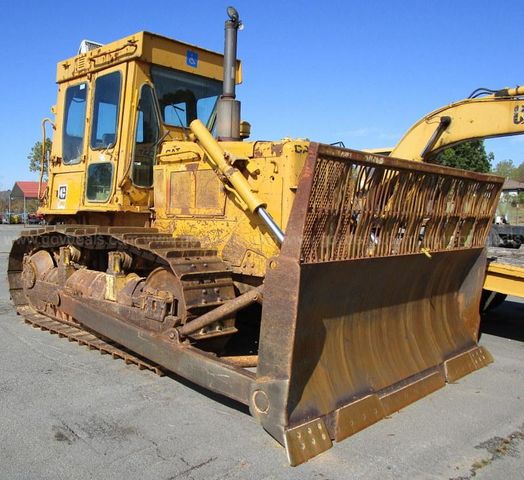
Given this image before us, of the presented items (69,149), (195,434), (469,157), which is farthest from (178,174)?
(469,157)

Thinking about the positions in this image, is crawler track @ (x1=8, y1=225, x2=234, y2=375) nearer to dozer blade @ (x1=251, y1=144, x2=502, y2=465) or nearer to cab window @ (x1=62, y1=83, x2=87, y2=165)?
A: cab window @ (x1=62, y1=83, x2=87, y2=165)

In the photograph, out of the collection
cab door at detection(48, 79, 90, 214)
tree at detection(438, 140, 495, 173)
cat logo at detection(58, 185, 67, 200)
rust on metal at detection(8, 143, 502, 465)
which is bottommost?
rust on metal at detection(8, 143, 502, 465)

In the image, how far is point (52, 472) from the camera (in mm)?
3131

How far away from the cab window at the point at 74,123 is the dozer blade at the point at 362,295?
13.4ft

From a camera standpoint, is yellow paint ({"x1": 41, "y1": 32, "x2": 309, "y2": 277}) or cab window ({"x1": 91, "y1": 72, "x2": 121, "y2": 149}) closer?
yellow paint ({"x1": 41, "y1": 32, "x2": 309, "y2": 277})

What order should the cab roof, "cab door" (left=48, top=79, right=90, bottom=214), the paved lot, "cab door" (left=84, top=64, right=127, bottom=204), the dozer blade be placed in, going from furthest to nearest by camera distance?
"cab door" (left=48, top=79, right=90, bottom=214)
"cab door" (left=84, top=64, right=127, bottom=204)
the cab roof
the dozer blade
the paved lot

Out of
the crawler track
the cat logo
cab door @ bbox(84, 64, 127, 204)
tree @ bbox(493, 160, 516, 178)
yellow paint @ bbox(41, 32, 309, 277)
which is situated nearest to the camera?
the crawler track

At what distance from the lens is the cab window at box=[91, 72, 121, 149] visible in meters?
5.95

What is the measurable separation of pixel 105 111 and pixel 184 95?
0.92m

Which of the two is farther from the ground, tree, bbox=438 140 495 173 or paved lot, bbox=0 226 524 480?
tree, bbox=438 140 495 173

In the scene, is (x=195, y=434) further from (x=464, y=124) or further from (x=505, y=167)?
(x=505, y=167)

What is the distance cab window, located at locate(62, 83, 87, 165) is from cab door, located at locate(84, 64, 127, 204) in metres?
0.26

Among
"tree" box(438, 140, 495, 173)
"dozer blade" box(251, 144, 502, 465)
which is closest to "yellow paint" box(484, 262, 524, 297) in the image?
"dozer blade" box(251, 144, 502, 465)

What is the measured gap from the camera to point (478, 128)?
5.64m
